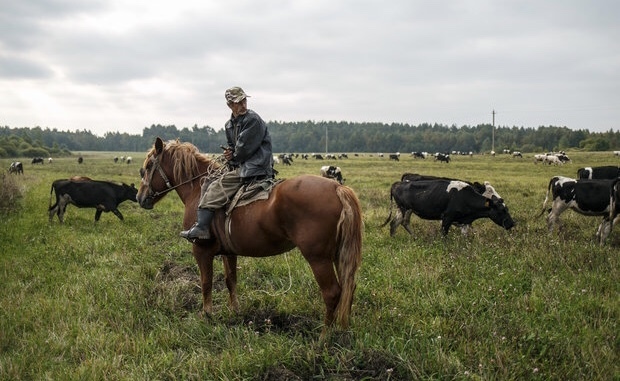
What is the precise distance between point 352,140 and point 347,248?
140 m

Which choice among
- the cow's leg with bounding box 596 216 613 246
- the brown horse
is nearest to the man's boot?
the brown horse

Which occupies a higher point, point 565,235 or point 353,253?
point 353,253

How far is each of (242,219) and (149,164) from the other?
2221mm

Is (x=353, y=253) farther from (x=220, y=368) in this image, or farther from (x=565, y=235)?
(x=565, y=235)

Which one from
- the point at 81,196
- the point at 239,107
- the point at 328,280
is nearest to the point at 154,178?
the point at 239,107

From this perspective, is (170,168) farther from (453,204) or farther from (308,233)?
(453,204)

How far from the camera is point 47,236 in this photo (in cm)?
1098

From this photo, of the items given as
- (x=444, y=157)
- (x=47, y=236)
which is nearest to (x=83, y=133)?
(x=444, y=157)

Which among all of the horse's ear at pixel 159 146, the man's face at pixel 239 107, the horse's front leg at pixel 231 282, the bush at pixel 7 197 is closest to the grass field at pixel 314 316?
the horse's front leg at pixel 231 282

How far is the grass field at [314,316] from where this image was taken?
414 cm

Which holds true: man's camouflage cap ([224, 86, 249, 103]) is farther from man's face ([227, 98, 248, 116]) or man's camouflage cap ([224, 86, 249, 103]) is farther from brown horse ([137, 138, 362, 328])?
brown horse ([137, 138, 362, 328])

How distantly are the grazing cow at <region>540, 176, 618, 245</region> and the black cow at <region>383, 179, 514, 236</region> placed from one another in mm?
1655

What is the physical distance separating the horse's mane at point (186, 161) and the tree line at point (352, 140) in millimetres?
82702

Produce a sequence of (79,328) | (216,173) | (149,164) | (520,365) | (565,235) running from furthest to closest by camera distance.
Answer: (565,235), (149,164), (216,173), (79,328), (520,365)
